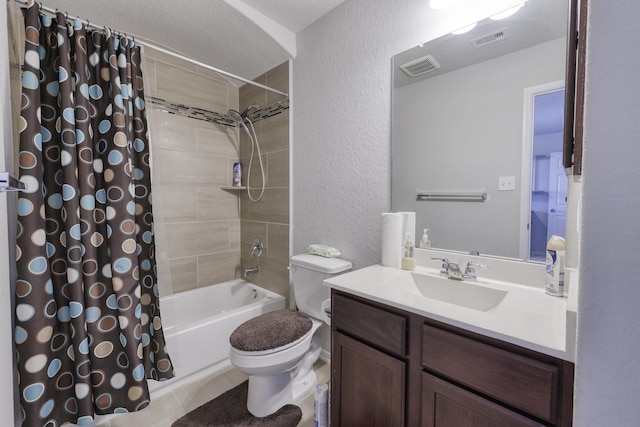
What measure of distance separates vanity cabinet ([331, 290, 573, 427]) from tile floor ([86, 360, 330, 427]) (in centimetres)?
55

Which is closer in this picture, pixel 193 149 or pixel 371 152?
pixel 371 152

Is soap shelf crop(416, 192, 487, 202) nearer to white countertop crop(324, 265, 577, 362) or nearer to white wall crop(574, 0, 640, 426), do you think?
white countertop crop(324, 265, 577, 362)

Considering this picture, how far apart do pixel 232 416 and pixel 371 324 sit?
3.35 feet

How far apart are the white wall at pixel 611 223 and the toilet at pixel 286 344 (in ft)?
4.15

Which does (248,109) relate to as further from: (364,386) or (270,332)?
(364,386)

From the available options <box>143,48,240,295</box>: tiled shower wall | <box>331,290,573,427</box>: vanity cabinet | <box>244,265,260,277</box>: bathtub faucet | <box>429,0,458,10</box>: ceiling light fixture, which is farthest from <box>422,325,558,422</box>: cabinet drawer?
<box>143,48,240,295</box>: tiled shower wall

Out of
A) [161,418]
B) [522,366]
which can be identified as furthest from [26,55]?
[522,366]

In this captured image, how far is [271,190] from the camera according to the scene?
2.34 meters

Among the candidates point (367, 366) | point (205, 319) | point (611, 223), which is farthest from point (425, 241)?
point (205, 319)

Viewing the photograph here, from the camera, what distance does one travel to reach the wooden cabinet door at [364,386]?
3.35 feet

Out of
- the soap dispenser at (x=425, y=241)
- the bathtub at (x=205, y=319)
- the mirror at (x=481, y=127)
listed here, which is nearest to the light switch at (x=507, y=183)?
the mirror at (x=481, y=127)

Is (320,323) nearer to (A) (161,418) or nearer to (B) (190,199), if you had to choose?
(A) (161,418)

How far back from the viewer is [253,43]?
6.70 ft

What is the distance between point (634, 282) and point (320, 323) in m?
1.59
